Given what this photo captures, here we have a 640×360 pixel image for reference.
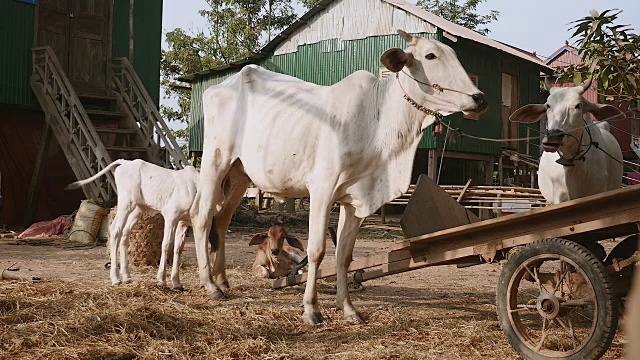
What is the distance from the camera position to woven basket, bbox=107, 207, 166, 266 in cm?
852

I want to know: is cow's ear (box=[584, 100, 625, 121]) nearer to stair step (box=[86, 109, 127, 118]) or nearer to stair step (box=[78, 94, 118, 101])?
stair step (box=[86, 109, 127, 118])

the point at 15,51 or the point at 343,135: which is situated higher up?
the point at 15,51

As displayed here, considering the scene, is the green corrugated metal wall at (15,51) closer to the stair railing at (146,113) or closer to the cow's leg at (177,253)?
the stair railing at (146,113)

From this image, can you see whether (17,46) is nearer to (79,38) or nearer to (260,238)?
(79,38)

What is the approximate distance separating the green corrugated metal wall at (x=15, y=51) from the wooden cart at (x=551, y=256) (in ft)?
37.8

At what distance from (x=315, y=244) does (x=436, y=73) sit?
1.66 metres

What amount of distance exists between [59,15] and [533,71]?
15.1 meters

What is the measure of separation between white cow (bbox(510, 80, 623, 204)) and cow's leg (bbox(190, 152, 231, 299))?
280 centimetres

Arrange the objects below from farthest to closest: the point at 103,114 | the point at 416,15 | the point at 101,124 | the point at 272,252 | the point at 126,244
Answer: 1. the point at 416,15
2. the point at 101,124
3. the point at 103,114
4. the point at 272,252
5. the point at 126,244

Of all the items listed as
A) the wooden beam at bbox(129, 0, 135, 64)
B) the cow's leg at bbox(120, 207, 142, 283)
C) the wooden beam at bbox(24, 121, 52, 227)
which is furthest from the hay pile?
the wooden beam at bbox(129, 0, 135, 64)

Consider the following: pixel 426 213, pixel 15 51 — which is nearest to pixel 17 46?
pixel 15 51

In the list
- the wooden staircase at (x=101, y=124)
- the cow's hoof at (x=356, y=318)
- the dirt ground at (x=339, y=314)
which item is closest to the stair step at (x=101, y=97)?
the wooden staircase at (x=101, y=124)

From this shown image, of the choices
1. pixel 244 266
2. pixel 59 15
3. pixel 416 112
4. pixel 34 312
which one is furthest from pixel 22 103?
pixel 416 112

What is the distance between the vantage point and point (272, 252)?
7.64 meters
